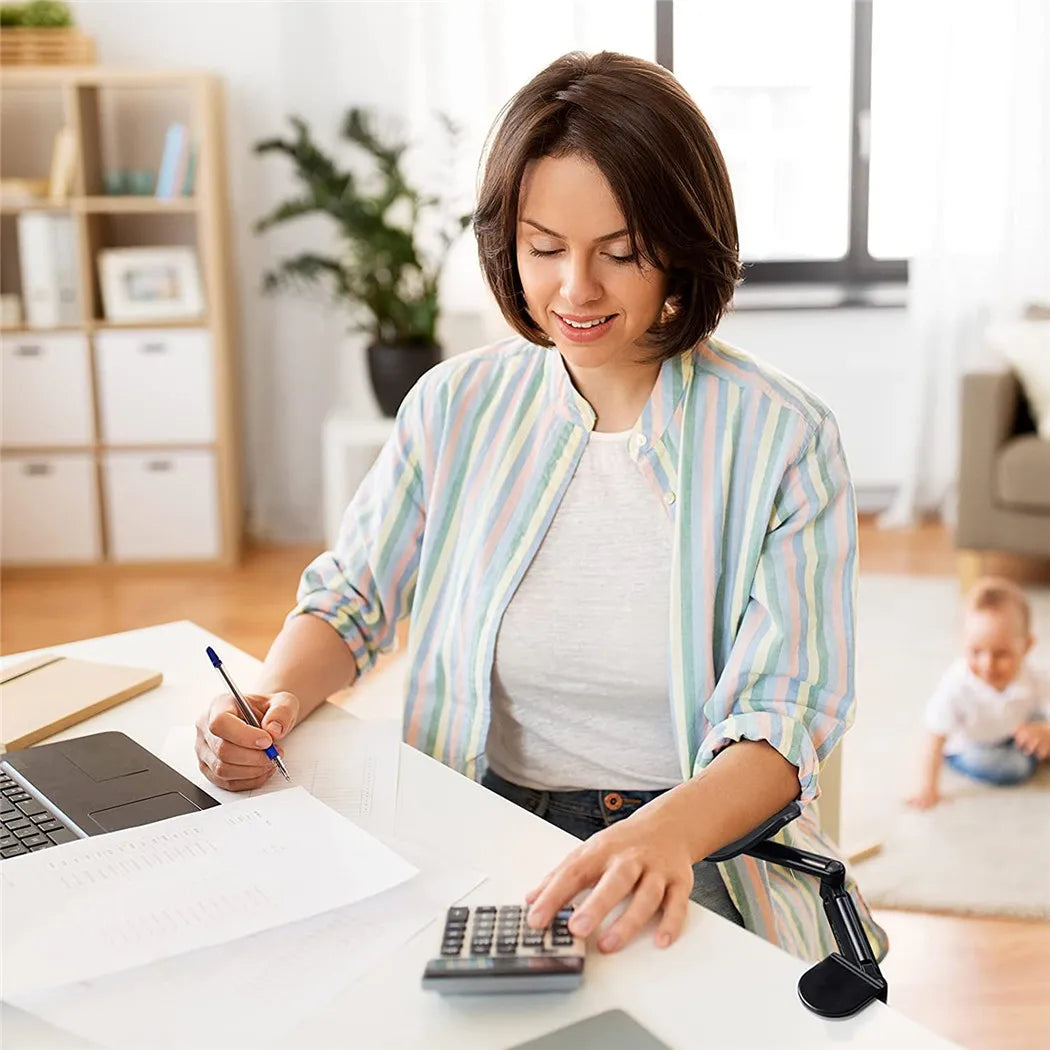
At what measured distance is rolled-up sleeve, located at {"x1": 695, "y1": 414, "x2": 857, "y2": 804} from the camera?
3.92 ft

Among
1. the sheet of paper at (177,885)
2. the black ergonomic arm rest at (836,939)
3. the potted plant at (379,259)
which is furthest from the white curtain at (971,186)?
the sheet of paper at (177,885)

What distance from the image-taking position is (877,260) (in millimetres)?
4977

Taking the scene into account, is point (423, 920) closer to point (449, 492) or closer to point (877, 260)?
point (449, 492)

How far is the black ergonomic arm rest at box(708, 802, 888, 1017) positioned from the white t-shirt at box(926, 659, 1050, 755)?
5.72 feet

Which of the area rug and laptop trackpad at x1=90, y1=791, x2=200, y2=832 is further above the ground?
laptop trackpad at x1=90, y1=791, x2=200, y2=832

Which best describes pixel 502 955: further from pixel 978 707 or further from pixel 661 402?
pixel 978 707

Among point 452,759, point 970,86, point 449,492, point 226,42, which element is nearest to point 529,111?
point 449,492

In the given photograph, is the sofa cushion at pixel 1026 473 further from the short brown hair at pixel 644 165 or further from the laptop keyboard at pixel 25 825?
the laptop keyboard at pixel 25 825

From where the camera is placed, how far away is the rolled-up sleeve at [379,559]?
1.43 m

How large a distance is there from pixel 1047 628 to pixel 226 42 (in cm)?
294

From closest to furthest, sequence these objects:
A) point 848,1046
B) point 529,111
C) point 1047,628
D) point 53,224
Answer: point 848,1046 < point 529,111 < point 1047,628 < point 53,224

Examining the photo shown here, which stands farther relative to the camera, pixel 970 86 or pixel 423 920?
pixel 970 86

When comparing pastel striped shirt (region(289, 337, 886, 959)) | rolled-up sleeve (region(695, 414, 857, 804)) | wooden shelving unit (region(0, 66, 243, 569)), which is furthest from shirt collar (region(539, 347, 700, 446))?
wooden shelving unit (region(0, 66, 243, 569))

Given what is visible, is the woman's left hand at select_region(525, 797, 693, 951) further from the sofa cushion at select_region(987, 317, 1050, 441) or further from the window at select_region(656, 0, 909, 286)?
the window at select_region(656, 0, 909, 286)
